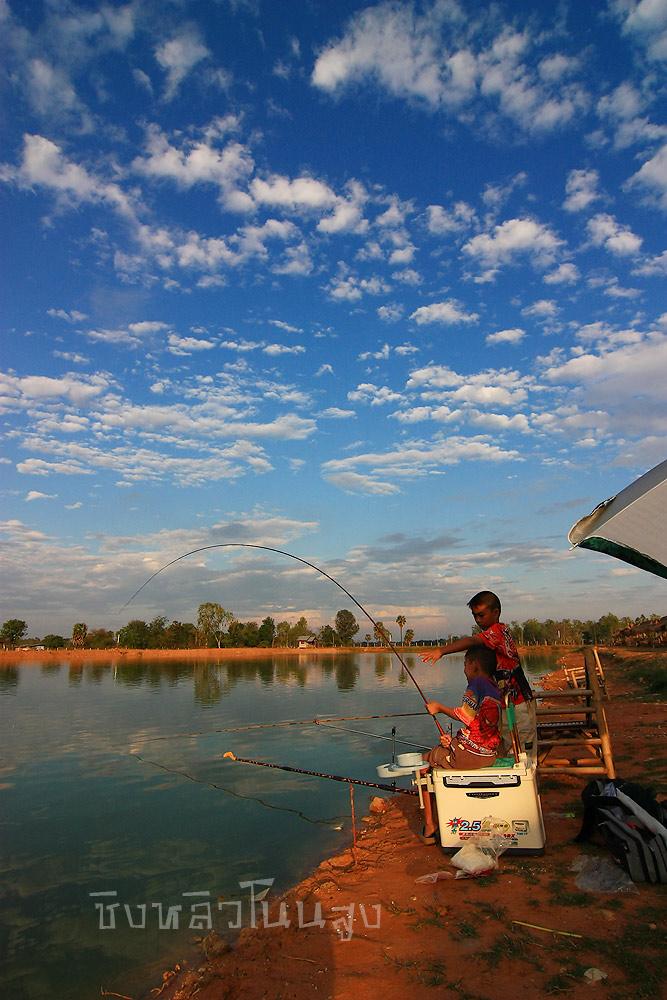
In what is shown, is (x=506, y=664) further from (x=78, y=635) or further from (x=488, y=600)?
(x=78, y=635)

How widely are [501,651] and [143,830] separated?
8019mm

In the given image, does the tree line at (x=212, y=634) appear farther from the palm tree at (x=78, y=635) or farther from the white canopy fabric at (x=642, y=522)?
the white canopy fabric at (x=642, y=522)

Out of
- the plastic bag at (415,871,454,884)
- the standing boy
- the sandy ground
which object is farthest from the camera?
the standing boy

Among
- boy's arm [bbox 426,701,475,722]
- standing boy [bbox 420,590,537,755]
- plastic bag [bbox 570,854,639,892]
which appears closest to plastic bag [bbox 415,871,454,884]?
plastic bag [bbox 570,854,639,892]

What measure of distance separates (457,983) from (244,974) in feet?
6.39

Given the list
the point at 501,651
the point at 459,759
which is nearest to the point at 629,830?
the point at 459,759

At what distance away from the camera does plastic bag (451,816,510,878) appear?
17.9ft

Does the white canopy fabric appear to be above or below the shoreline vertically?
above

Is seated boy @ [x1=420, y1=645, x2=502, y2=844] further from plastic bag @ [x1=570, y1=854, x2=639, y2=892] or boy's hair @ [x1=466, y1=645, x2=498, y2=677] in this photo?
plastic bag @ [x1=570, y1=854, x2=639, y2=892]

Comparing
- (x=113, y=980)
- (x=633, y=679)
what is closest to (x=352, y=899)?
(x=113, y=980)

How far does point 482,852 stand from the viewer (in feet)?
18.4

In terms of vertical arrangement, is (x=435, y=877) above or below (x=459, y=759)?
below

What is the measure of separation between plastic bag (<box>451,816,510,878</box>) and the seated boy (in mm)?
677

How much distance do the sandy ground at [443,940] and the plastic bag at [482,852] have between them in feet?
0.33
